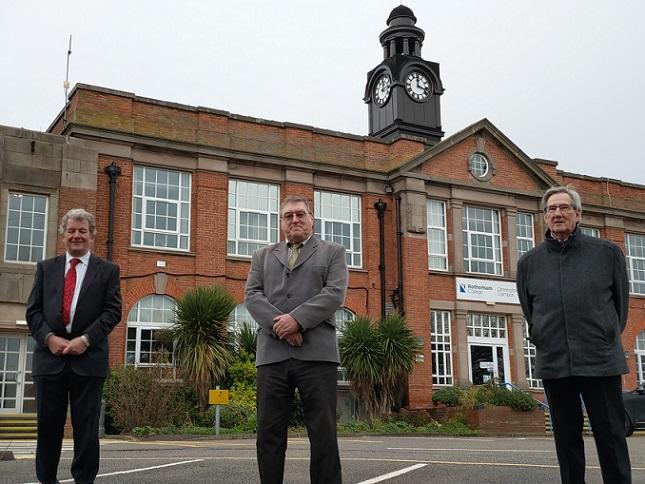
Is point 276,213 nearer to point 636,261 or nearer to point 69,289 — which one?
point 636,261

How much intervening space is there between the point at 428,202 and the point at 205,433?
11669 millimetres

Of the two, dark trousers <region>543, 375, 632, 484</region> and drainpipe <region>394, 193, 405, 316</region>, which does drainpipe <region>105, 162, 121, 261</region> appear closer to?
drainpipe <region>394, 193, 405, 316</region>

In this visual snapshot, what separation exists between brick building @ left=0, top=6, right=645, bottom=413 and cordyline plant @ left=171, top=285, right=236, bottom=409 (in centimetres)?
138

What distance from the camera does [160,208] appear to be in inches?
843

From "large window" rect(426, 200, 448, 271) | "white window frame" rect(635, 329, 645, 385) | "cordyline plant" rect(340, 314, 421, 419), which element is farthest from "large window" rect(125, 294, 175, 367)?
"white window frame" rect(635, 329, 645, 385)

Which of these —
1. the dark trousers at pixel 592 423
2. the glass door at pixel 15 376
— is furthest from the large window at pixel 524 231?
the dark trousers at pixel 592 423

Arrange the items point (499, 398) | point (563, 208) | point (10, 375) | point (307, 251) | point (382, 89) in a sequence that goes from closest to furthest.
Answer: point (563, 208) → point (307, 251) → point (10, 375) → point (499, 398) → point (382, 89)

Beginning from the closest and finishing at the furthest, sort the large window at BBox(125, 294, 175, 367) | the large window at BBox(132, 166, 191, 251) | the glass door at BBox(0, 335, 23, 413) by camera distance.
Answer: the glass door at BBox(0, 335, 23, 413) → the large window at BBox(125, 294, 175, 367) → the large window at BBox(132, 166, 191, 251)

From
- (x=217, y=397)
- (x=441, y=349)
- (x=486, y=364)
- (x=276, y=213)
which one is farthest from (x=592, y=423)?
(x=486, y=364)

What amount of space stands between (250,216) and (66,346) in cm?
1742

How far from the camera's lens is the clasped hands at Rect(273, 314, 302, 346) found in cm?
479

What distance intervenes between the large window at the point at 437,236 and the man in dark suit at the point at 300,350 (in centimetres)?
1969

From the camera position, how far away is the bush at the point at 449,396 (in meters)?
22.2

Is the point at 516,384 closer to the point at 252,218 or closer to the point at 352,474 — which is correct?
the point at 252,218
